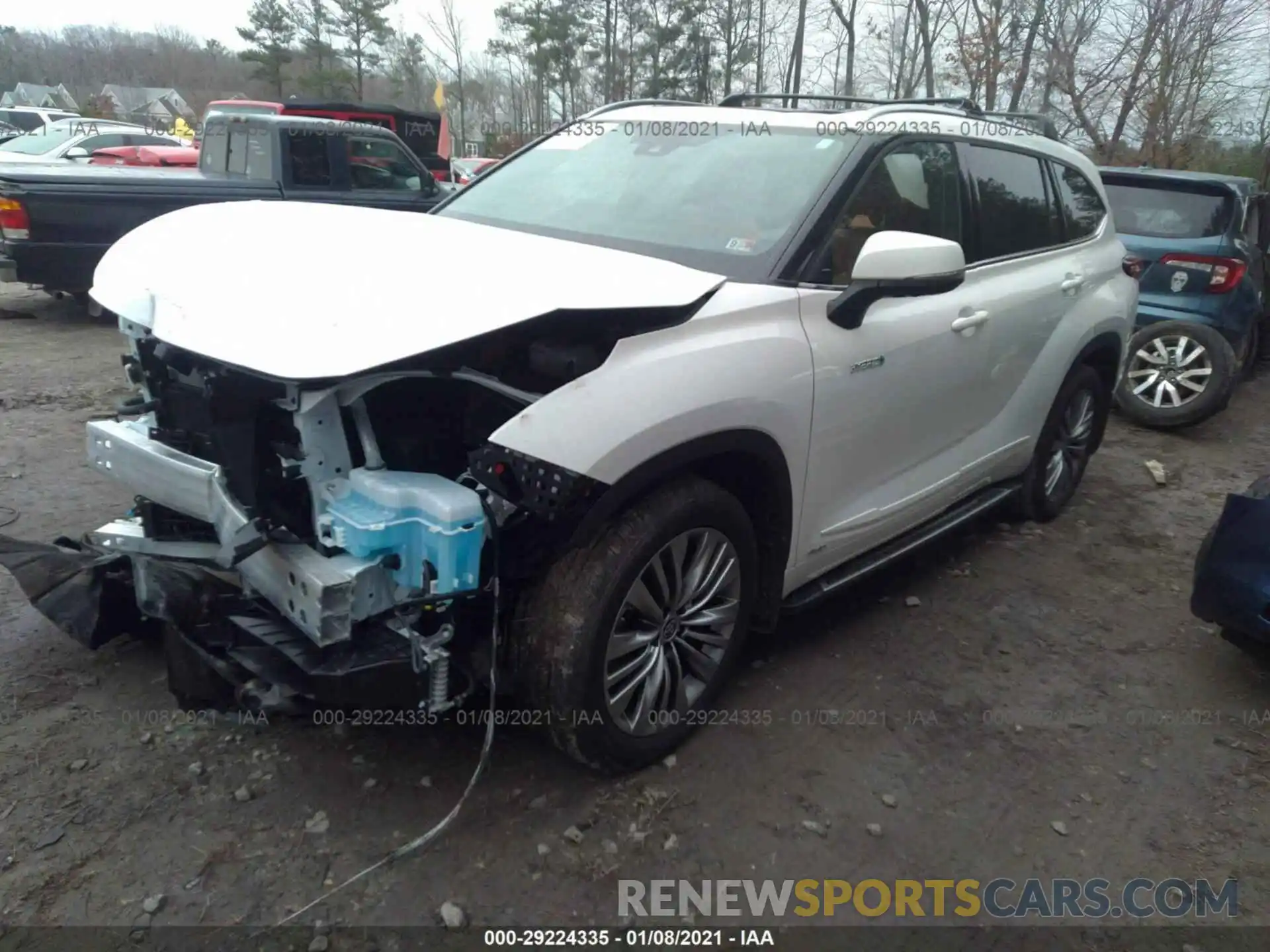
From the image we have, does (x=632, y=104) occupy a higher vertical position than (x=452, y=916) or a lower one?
higher

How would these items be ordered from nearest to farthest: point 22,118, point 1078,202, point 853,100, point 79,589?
point 79,589, point 853,100, point 1078,202, point 22,118

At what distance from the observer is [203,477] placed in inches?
91.7

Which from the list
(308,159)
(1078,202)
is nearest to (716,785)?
(1078,202)

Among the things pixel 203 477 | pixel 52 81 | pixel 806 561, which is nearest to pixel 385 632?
pixel 203 477

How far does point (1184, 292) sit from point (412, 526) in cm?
653

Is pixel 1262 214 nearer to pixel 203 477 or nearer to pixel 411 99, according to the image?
pixel 203 477

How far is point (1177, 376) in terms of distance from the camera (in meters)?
6.64

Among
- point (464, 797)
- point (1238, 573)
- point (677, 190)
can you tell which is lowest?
point (464, 797)

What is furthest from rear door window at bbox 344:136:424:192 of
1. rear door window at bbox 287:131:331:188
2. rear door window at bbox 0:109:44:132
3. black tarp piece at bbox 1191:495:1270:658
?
rear door window at bbox 0:109:44:132

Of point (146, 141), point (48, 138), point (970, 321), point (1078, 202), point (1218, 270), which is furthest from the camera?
point (146, 141)

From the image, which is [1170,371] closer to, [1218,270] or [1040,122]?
[1218,270]

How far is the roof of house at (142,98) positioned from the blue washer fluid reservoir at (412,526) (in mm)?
56535

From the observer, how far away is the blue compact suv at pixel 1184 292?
656 cm

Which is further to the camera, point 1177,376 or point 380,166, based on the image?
point 380,166
